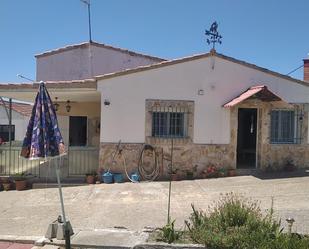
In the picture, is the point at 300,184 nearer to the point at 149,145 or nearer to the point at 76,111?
the point at 149,145

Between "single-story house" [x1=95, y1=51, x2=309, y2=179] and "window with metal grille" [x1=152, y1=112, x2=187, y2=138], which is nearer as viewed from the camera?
"single-story house" [x1=95, y1=51, x2=309, y2=179]

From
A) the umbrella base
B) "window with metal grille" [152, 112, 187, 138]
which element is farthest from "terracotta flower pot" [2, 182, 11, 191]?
the umbrella base

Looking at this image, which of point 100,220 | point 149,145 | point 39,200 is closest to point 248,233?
point 100,220

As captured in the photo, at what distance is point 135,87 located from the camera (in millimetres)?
14031

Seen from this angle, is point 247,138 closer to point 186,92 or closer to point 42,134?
point 186,92

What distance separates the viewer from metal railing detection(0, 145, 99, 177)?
14.2 metres

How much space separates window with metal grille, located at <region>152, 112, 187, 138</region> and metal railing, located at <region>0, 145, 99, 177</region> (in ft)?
6.99

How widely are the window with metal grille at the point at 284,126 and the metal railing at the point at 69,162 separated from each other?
6.15m

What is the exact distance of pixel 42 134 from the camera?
6918mm

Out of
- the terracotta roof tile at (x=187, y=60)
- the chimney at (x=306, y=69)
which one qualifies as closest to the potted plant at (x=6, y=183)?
the terracotta roof tile at (x=187, y=60)

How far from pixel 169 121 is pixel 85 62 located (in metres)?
7.17

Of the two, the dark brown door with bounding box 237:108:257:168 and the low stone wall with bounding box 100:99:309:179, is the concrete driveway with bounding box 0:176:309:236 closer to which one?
the low stone wall with bounding box 100:99:309:179

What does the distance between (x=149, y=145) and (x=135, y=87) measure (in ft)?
6.33

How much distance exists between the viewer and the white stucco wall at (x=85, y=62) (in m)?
19.8
